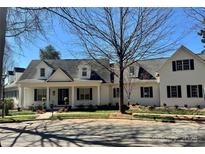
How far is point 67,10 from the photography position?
26.3 ft

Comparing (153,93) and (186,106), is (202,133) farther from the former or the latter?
(153,93)

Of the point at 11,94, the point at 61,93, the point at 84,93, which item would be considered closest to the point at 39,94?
the point at 61,93

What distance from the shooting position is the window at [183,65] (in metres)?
17.2

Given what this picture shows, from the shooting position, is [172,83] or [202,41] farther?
[172,83]

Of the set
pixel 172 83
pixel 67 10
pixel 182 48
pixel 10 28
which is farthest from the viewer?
pixel 172 83

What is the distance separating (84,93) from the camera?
26.1 m

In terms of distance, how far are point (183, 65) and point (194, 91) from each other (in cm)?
161

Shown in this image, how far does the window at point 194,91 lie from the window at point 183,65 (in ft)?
3.71

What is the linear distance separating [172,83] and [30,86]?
1196 centimetres

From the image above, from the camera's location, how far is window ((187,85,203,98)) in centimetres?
1717

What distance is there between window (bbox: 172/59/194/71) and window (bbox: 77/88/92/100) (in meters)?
9.71

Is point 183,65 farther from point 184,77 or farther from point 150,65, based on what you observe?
point 150,65

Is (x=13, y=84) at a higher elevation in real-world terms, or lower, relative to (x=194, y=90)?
higher
